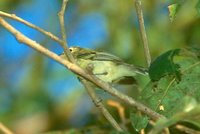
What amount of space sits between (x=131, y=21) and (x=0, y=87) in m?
1.31

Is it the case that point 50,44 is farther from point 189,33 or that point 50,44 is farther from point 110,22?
point 189,33

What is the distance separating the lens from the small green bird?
8.10 feet

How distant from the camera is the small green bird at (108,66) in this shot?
2.47 m

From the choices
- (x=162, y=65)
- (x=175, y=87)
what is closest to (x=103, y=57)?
(x=175, y=87)

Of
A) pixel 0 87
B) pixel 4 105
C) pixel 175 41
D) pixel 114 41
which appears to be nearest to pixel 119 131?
pixel 175 41

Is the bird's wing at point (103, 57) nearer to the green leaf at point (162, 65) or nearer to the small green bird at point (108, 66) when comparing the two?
the small green bird at point (108, 66)

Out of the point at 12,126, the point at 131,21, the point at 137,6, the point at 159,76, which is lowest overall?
the point at 12,126

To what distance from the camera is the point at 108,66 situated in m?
2.54

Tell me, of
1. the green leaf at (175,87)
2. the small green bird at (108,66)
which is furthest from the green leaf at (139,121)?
the small green bird at (108,66)

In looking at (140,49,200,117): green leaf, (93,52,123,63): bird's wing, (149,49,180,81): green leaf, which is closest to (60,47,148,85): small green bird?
(93,52,123,63): bird's wing

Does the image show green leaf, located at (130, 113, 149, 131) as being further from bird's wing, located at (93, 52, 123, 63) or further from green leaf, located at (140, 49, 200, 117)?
bird's wing, located at (93, 52, 123, 63)

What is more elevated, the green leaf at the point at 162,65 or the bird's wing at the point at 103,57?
the green leaf at the point at 162,65

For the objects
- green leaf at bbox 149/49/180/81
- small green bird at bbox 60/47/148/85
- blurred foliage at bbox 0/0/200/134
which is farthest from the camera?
blurred foliage at bbox 0/0/200/134

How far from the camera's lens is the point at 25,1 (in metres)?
4.98
